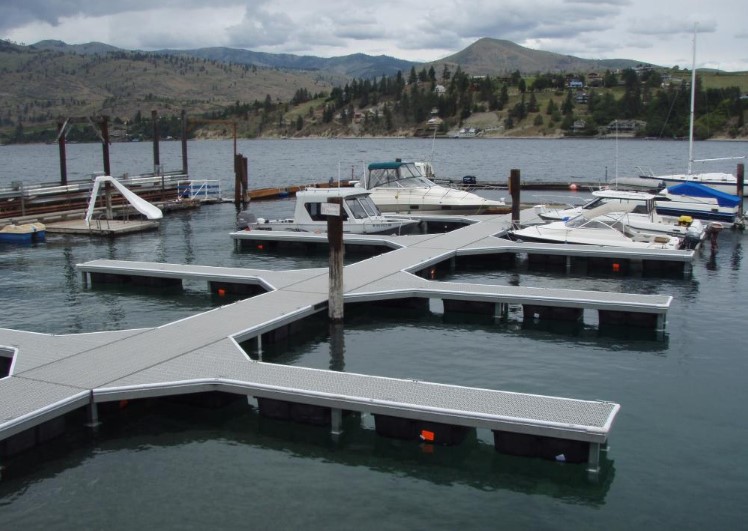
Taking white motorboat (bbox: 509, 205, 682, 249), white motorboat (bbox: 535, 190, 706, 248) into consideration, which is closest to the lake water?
white motorboat (bbox: 509, 205, 682, 249)

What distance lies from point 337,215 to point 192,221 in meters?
25.0

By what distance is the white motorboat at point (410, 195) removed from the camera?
3769 centimetres

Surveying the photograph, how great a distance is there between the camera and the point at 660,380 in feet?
53.1

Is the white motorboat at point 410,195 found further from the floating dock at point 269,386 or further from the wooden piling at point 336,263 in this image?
the wooden piling at point 336,263

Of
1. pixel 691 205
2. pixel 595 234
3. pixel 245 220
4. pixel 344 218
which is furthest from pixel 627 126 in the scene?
pixel 344 218

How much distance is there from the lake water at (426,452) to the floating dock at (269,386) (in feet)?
1.11

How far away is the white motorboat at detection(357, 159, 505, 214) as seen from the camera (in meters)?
37.7

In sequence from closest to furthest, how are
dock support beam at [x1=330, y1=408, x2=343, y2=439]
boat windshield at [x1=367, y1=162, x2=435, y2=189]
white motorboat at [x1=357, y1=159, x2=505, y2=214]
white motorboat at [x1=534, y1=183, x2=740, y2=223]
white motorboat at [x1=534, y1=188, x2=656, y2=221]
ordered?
dock support beam at [x1=330, y1=408, x2=343, y2=439], white motorboat at [x1=534, y1=188, x2=656, y2=221], white motorboat at [x1=534, y1=183, x2=740, y2=223], white motorboat at [x1=357, y1=159, x2=505, y2=214], boat windshield at [x1=367, y1=162, x2=435, y2=189]

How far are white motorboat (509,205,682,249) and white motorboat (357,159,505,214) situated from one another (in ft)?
23.7

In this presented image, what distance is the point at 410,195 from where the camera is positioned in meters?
37.9

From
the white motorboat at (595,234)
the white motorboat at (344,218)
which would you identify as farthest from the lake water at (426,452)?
the white motorboat at (344,218)

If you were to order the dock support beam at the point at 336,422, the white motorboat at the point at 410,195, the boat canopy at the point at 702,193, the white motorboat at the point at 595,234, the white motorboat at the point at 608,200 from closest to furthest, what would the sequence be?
the dock support beam at the point at 336,422 → the white motorboat at the point at 595,234 → the white motorboat at the point at 608,200 → the boat canopy at the point at 702,193 → the white motorboat at the point at 410,195

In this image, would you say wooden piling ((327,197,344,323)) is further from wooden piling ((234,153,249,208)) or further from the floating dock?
wooden piling ((234,153,249,208))

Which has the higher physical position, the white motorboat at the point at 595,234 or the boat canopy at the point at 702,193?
the boat canopy at the point at 702,193
